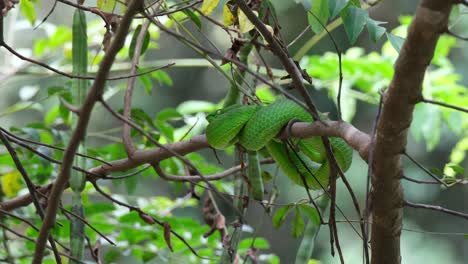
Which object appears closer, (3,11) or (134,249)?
(3,11)

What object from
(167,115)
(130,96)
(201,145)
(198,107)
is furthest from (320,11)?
(198,107)

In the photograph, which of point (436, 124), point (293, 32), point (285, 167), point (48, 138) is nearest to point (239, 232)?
point (285, 167)

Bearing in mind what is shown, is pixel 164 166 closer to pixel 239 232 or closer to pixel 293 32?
pixel 239 232

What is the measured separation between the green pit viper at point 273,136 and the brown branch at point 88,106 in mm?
667

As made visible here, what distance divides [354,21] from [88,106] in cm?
61

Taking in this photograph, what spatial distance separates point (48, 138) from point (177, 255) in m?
0.66

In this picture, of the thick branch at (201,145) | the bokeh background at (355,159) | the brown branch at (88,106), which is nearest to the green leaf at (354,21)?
the thick branch at (201,145)

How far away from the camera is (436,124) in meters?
3.60

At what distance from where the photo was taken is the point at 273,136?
1824 mm

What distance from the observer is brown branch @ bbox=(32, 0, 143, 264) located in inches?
41.1

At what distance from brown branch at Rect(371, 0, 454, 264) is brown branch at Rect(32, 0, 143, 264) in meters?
0.41

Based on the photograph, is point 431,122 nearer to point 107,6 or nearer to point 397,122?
point 107,6

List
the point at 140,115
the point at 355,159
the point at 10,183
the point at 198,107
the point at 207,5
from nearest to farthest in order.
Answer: the point at 207,5, the point at 140,115, the point at 10,183, the point at 198,107, the point at 355,159

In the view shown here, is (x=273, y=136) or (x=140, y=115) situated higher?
(x=140, y=115)
